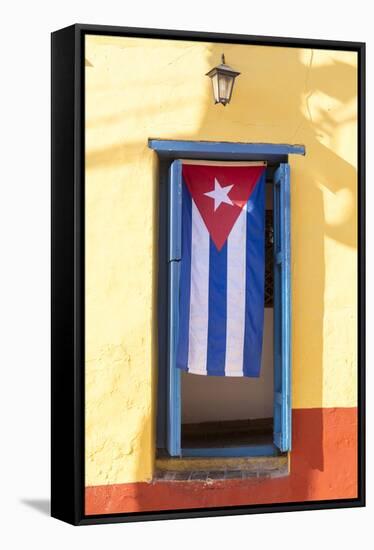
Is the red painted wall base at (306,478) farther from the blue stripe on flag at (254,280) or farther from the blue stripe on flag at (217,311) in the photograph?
the blue stripe on flag at (217,311)

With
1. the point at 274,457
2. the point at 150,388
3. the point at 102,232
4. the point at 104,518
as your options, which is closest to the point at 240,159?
the point at 102,232

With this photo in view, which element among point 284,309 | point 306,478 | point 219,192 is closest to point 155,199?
point 219,192

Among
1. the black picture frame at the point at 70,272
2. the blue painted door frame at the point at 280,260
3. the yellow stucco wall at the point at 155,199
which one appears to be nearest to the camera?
the black picture frame at the point at 70,272

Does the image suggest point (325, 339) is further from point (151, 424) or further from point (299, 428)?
→ point (151, 424)

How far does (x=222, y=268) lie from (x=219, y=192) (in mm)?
616

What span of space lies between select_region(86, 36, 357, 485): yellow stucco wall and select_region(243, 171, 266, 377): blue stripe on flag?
0.29m

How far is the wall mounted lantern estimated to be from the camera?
5.71m

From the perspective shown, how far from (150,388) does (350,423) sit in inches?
65.1

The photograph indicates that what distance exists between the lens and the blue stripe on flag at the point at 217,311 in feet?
19.7

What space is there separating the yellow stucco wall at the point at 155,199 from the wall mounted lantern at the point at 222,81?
0.21 ft

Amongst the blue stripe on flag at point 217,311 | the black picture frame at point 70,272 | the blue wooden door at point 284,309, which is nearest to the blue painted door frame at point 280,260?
the blue wooden door at point 284,309

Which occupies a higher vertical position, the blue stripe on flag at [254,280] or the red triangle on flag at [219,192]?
the red triangle on flag at [219,192]

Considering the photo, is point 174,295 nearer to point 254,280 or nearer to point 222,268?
point 222,268

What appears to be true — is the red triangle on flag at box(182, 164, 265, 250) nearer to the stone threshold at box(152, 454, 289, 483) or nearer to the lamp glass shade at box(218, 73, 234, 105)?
the lamp glass shade at box(218, 73, 234, 105)
